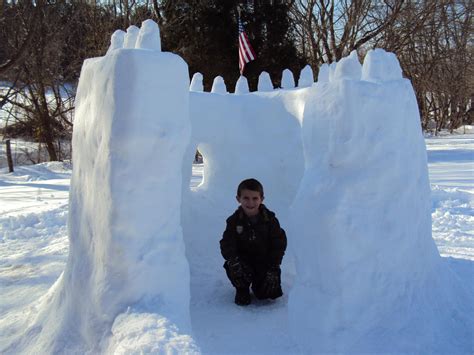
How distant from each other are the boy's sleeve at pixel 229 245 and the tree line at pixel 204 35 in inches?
345

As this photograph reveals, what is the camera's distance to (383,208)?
289cm

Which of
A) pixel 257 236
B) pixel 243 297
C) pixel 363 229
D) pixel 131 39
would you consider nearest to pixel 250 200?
pixel 257 236

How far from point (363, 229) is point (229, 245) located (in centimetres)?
113

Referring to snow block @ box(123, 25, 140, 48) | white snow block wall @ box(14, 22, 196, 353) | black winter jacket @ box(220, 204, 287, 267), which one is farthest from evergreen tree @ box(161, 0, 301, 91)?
white snow block wall @ box(14, 22, 196, 353)

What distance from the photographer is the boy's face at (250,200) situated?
352 centimetres

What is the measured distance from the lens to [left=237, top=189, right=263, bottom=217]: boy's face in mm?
3516

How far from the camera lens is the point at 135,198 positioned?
2410 mm

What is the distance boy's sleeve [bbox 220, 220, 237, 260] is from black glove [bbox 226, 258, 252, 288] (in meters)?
0.04

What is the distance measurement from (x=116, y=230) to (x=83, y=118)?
809mm

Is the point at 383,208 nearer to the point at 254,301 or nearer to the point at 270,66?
the point at 254,301

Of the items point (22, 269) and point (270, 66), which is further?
point (270, 66)

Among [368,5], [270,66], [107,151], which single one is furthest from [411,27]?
[107,151]

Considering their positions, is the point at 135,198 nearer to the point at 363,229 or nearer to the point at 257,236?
the point at 363,229

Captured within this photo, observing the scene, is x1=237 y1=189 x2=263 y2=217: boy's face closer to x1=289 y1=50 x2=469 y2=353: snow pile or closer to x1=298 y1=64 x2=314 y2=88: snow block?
x1=289 y1=50 x2=469 y2=353: snow pile
